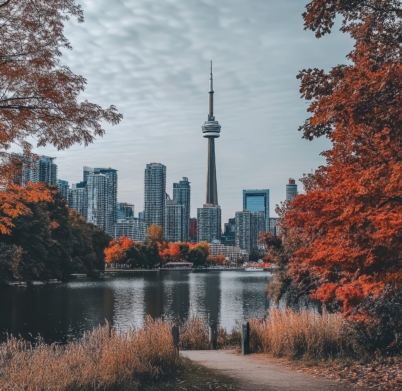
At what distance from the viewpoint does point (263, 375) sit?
1001 centimetres

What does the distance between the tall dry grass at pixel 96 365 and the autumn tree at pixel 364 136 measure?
3.45 meters

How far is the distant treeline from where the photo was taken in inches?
2367

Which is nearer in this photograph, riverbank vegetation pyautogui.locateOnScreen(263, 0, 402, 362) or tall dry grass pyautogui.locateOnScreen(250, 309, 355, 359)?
riverbank vegetation pyautogui.locateOnScreen(263, 0, 402, 362)

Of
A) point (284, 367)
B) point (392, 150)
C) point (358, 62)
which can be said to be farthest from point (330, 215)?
point (284, 367)

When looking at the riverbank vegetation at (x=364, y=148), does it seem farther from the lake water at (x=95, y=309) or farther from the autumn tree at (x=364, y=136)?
the lake water at (x=95, y=309)

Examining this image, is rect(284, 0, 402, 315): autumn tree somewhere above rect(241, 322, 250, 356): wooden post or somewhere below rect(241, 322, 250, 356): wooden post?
above

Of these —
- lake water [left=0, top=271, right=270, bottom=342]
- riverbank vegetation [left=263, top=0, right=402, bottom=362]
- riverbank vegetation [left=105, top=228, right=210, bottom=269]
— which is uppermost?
riverbank vegetation [left=263, top=0, right=402, bottom=362]

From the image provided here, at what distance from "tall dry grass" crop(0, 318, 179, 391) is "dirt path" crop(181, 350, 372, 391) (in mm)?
1332

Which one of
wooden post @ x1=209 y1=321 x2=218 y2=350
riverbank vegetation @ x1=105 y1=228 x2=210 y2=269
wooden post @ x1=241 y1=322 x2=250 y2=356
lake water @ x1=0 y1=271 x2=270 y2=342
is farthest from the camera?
riverbank vegetation @ x1=105 y1=228 x2=210 y2=269

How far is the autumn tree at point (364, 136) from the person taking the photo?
275 inches

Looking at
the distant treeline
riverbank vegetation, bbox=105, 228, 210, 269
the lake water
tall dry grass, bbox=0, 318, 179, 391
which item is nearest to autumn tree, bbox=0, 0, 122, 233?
tall dry grass, bbox=0, 318, 179, 391

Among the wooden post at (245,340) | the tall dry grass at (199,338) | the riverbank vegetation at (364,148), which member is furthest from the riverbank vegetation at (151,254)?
the riverbank vegetation at (364,148)

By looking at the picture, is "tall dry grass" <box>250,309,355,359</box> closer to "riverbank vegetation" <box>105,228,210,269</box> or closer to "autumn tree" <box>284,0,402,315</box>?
"autumn tree" <box>284,0,402,315</box>

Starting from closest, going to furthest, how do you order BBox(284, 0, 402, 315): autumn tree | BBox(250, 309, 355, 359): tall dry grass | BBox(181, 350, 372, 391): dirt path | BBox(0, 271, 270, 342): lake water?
BBox(284, 0, 402, 315): autumn tree, BBox(181, 350, 372, 391): dirt path, BBox(250, 309, 355, 359): tall dry grass, BBox(0, 271, 270, 342): lake water
